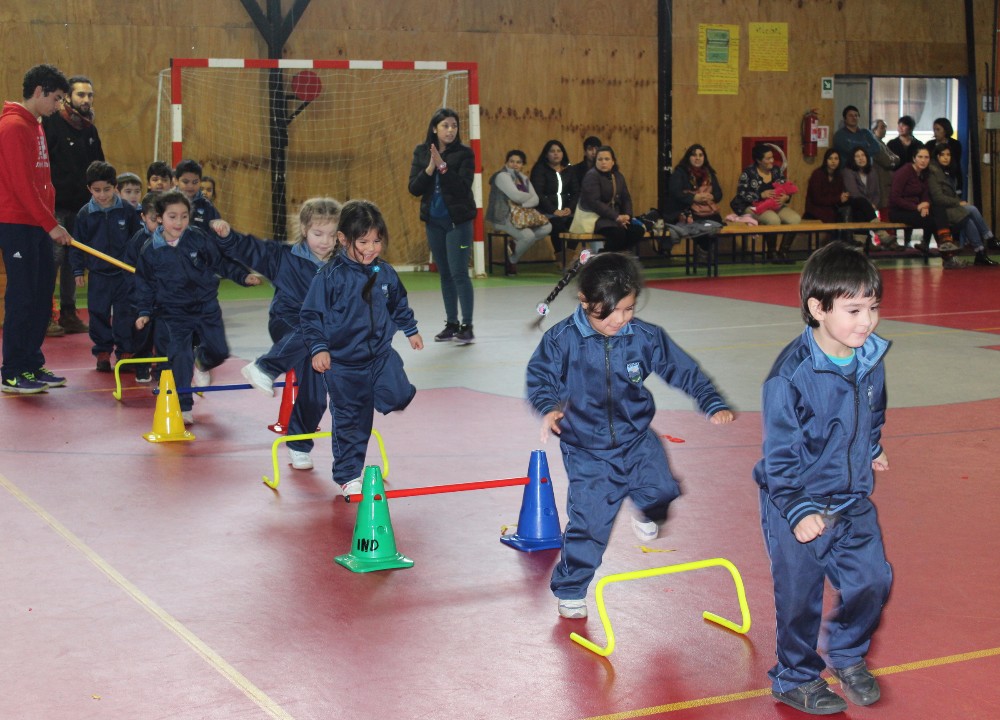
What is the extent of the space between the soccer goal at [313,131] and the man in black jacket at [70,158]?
3.77 m

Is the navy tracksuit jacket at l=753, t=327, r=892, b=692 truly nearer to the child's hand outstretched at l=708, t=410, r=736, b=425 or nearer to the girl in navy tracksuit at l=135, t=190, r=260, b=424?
the child's hand outstretched at l=708, t=410, r=736, b=425

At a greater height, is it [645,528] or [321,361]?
[321,361]

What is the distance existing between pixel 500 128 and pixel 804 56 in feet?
18.2

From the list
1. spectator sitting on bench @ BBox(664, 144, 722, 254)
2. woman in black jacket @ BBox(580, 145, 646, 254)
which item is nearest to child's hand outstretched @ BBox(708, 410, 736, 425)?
woman in black jacket @ BBox(580, 145, 646, 254)

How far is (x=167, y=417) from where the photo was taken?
7.31 meters

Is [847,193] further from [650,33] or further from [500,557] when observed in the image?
[500,557]

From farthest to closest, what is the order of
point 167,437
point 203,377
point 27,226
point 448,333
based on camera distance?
point 448,333
point 27,226
point 203,377
point 167,437

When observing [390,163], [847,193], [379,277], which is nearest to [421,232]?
[390,163]

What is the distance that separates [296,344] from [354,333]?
1.01 m

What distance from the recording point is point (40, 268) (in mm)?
8773

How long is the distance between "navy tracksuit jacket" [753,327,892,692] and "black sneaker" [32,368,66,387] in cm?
679

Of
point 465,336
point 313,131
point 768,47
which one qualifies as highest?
point 768,47

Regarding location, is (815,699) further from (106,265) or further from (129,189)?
(129,189)

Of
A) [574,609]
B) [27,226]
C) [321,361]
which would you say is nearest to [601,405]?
[574,609]
